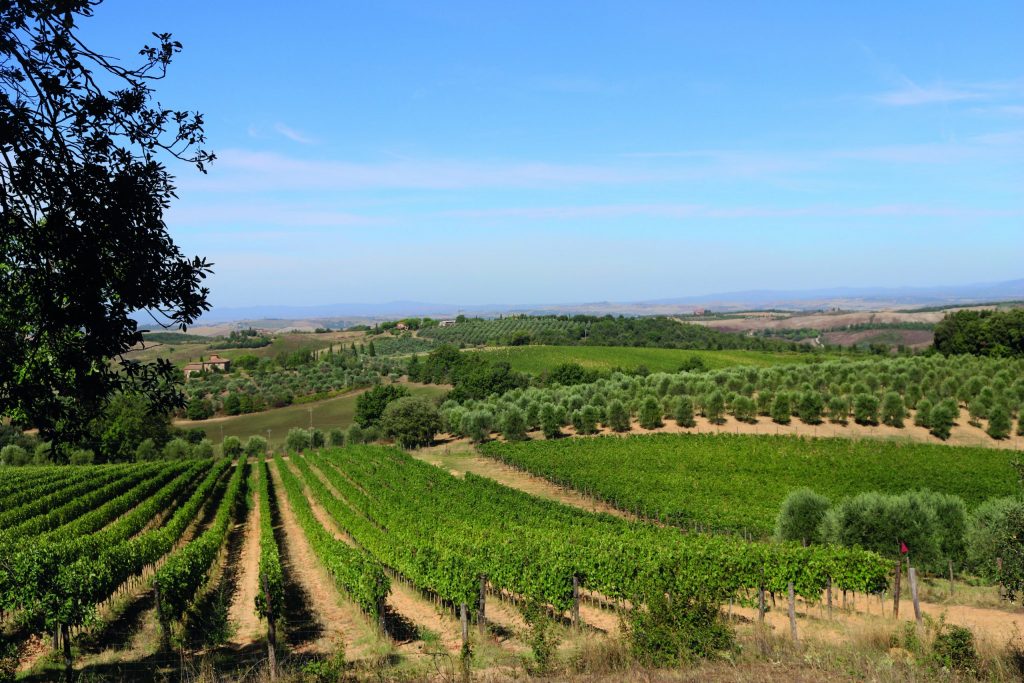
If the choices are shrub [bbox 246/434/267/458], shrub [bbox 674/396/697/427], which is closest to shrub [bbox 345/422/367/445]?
shrub [bbox 246/434/267/458]

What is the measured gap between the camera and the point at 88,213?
8.17 metres

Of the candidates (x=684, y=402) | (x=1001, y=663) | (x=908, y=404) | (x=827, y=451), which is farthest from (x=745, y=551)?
(x=908, y=404)

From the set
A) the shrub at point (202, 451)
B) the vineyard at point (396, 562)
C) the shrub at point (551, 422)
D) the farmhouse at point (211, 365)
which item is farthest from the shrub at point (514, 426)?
the farmhouse at point (211, 365)

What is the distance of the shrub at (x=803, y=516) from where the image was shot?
28.3 metres

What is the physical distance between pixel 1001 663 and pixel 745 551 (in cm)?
1042

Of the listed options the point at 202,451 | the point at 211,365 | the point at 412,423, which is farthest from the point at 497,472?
the point at 211,365

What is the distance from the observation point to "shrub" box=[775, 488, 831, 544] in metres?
28.3

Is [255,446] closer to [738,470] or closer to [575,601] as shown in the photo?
[738,470]

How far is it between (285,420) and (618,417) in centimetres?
5474

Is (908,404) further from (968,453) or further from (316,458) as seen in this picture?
(316,458)

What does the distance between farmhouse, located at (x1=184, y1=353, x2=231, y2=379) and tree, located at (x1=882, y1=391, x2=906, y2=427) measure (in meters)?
127

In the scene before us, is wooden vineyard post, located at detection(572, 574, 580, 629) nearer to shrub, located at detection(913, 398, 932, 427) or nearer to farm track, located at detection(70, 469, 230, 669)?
farm track, located at detection(70, 469, 230, 669)

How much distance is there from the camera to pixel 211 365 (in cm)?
14775

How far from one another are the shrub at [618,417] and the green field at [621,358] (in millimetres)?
38513
